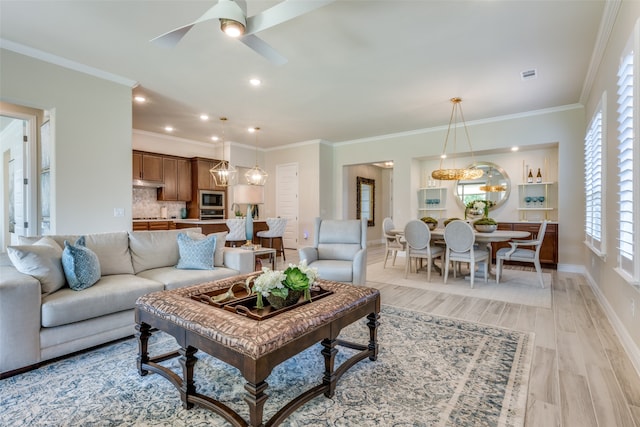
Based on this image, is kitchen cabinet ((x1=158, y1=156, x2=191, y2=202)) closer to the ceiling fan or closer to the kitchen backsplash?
the kitchen backsplash

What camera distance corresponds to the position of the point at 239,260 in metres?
3.31

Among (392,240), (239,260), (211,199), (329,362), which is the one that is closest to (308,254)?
(239,260)

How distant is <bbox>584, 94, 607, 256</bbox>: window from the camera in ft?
10.8

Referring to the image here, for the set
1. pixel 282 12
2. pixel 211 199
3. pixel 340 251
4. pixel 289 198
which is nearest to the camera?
pixel 282 12

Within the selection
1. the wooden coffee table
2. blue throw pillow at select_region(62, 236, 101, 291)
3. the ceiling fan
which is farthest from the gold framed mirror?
blue throw pillow at select_region(62, 236, 101, 291)

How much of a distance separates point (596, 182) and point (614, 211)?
1035 millimetres

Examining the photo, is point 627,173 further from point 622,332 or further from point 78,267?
point 78,267

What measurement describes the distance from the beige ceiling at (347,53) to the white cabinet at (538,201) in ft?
5.71

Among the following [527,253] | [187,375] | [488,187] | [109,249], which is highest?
[488,187]

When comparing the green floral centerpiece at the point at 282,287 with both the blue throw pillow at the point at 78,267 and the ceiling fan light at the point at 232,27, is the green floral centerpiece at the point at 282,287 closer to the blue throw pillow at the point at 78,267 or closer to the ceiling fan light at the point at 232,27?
the blue throw pillow at the point at 78,267

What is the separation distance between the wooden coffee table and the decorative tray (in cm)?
3

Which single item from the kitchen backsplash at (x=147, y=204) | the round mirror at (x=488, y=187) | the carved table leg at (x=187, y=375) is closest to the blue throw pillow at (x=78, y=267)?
the carved table leg at (x=187, y=375)

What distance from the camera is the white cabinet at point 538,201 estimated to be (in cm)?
599

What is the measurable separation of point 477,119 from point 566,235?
253 cm
